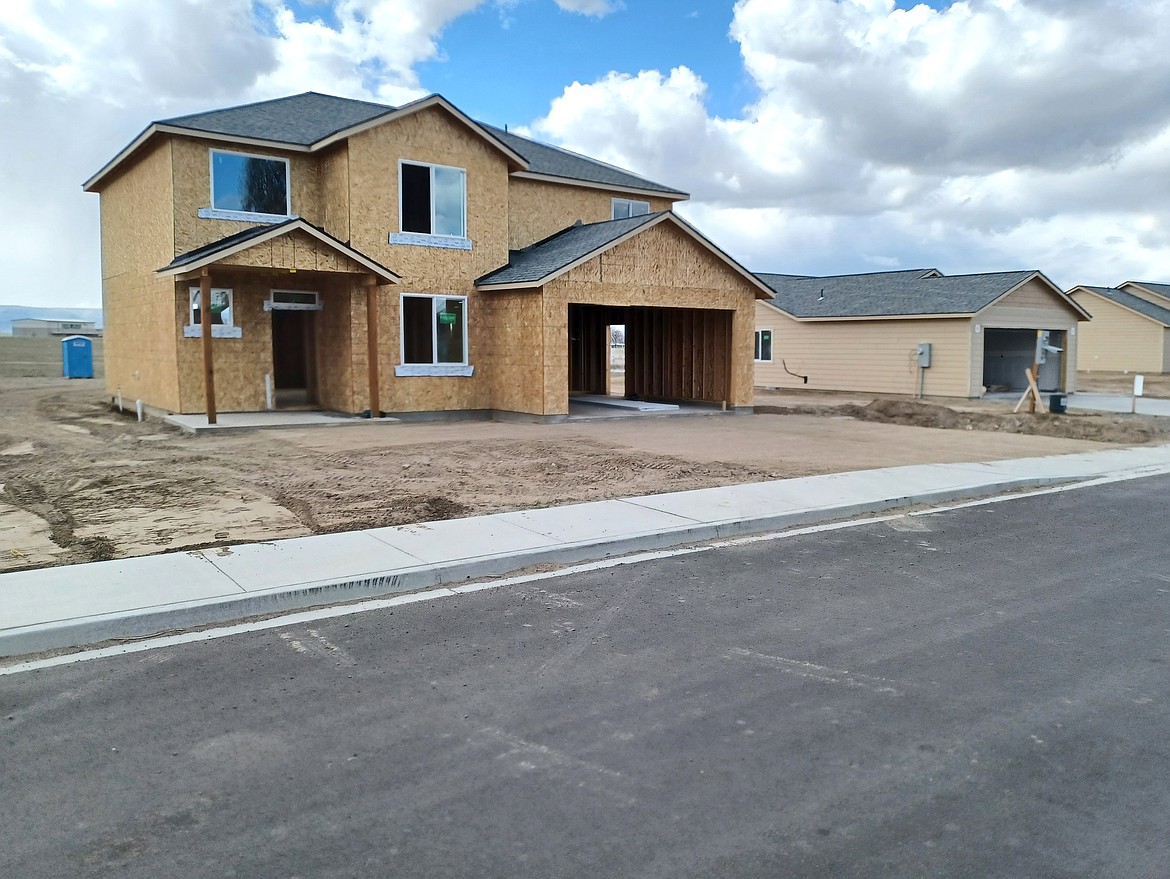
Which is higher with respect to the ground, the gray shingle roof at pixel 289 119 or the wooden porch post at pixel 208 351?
the gray shingle roof at pixel 289 119

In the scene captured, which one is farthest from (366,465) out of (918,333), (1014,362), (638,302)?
(1014,362)

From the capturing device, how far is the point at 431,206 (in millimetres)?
21656

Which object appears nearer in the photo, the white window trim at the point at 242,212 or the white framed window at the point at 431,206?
the white window trim at the point at 242,212

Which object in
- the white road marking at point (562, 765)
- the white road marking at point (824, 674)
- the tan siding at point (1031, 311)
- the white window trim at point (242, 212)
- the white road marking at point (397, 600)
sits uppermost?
the white window trim at point (242, 212)

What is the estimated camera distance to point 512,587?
7504 mm

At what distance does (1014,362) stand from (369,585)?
34.0 meters

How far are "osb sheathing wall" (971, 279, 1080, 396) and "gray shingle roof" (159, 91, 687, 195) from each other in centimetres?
1093

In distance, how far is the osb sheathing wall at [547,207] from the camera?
2450cm

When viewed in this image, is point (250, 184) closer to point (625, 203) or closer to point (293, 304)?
point (293, 304)

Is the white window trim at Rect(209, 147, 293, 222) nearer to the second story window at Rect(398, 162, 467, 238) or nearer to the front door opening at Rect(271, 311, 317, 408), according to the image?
the second story window at Rect(398, 162, 467, 238)

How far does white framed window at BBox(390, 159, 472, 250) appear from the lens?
21234mm

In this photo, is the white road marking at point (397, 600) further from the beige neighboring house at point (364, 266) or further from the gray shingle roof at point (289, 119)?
the gray shingle roof at point (289, 119)

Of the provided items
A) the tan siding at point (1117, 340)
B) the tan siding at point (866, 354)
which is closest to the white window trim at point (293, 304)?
the tan siding at point (866, 354)

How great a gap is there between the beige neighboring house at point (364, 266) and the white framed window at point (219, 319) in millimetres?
30
